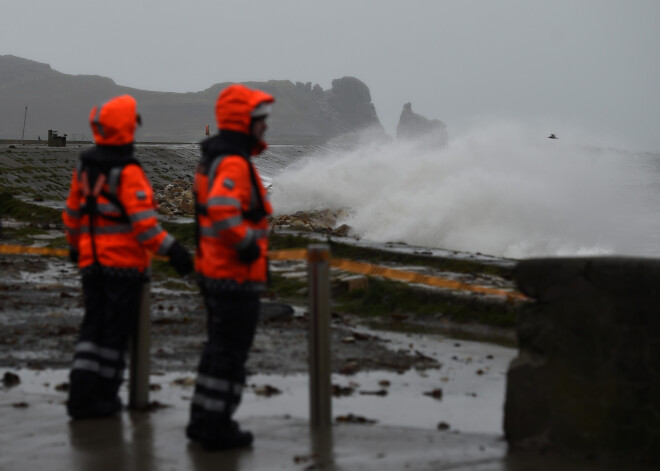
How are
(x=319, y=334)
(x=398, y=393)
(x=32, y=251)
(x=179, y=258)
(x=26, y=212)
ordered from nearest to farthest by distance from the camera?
(x=319, y=334)
(x=179, y=258)
(x=398, y=393)
(x=32, y=251)
(x=26, y=212)

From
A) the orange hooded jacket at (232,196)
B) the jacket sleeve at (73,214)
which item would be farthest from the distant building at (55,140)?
the orange hooded jacket at (232,196)

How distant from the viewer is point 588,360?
5.49 metres

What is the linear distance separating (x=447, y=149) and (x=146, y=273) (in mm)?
36010

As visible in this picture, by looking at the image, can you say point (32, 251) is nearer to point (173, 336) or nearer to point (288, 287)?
point (288, 287)

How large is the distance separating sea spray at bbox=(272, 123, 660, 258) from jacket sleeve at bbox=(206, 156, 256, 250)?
19091 millimetres

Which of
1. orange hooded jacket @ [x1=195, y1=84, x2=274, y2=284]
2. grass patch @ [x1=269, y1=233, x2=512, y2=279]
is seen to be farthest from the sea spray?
orange hooded jacket @ [x1=195, y1=84, x2=274, y2=284]

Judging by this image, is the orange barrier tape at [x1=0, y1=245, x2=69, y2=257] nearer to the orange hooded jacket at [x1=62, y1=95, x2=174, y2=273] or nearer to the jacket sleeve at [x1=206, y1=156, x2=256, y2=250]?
the orange hooded jacket at [x1=62, y1=95, x2=174, y2=273]

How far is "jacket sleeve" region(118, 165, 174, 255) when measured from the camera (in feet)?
21.1

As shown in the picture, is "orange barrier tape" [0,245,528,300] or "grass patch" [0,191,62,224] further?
"grass patch" [0,191,62,224]

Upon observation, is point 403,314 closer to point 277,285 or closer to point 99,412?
point 277,285

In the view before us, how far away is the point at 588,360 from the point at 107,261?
3.06 m

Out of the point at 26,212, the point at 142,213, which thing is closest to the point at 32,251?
the point at 26,212

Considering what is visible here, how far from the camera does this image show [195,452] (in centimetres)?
597

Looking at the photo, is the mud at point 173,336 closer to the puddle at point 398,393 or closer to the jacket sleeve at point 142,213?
the puddle at point 398,393
